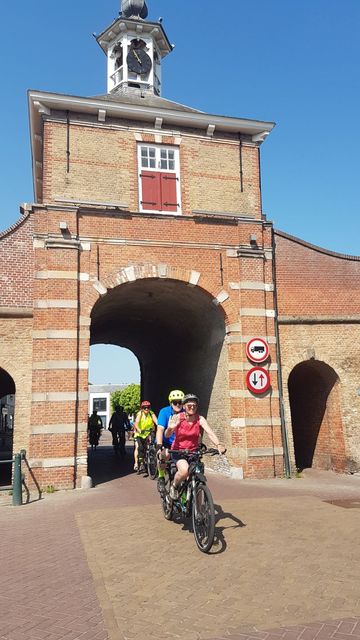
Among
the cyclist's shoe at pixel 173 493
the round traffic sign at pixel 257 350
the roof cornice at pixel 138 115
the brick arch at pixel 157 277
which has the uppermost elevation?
the roof cornice at pixel 138 115

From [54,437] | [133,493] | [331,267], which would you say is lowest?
[133,493]

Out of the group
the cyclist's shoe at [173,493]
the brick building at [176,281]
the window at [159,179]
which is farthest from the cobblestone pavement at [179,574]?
the window at [159,179]

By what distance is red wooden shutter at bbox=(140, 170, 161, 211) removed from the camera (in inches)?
508

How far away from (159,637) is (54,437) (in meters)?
7.60

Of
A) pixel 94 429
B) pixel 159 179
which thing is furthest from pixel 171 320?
pixel 94 429

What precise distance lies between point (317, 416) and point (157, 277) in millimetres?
6540

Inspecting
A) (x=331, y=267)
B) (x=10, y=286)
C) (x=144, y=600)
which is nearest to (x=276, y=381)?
(x=331, y=267)

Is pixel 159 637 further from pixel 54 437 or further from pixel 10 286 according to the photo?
pixel 10 286

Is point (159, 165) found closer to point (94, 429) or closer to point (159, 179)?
point (159, 179)

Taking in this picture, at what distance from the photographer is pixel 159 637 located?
147 inches

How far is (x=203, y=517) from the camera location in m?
5.80

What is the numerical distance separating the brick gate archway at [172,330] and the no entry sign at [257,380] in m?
0.70

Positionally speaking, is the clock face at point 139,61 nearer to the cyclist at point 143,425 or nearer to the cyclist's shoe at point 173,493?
the cyclist at point 143,425

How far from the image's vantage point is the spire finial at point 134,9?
66.7ft
